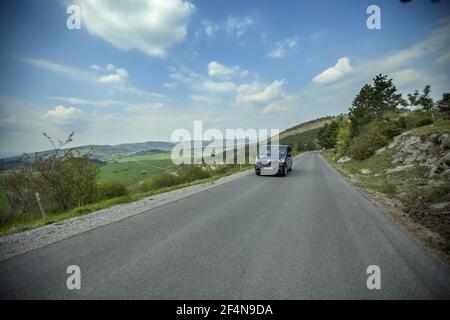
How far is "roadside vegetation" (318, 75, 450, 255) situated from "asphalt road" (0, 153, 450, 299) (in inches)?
46.6

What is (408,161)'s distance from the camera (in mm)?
14203

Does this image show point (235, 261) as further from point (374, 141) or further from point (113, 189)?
point (374, 141)

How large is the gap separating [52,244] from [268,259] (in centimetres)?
439

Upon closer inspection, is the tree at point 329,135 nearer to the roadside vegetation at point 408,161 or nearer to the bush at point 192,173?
the roadside vegetation at point 408,161

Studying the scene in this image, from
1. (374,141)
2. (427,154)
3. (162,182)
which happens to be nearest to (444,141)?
(427,154)

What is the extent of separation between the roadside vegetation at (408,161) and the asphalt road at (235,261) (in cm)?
118

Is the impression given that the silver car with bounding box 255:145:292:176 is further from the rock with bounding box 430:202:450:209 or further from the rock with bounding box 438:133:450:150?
the rock with bounding box 430:202:450:209

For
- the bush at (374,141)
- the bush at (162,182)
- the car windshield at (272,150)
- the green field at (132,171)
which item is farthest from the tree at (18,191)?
the bush at (374,141)

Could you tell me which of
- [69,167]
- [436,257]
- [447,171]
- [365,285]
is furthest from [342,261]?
[69,167]

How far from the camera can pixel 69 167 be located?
1377 centimetres

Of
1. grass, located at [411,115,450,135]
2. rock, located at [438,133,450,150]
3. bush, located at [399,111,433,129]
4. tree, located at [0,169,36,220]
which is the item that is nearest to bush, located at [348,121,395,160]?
bush, located at [399,111,433,129]

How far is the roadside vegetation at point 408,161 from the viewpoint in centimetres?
596
